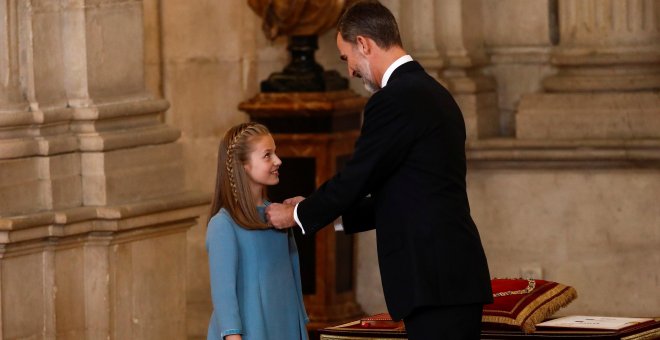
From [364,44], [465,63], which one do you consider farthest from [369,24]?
[465,63]

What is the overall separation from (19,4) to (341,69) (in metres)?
2.77

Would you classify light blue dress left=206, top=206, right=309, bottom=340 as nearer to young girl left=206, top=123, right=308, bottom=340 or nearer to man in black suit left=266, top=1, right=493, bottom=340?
young girl left=206, top=123, right=308, bottom=340

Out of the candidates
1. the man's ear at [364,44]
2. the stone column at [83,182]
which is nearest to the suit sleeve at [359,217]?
the man's ear at [364,44]

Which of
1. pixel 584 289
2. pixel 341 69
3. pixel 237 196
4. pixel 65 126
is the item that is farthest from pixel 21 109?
pixel 584 289

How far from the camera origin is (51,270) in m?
7.27

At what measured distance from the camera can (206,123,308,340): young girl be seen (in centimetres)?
564

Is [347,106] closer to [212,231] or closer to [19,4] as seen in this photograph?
[19,4]

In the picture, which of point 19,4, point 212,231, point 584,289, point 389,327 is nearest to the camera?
point 212,231

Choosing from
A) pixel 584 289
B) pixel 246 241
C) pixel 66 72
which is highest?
pixel 66 72

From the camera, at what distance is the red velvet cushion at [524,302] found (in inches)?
249

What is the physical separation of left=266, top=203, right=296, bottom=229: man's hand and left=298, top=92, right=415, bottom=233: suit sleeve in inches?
6.7

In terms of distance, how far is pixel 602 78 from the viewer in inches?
363

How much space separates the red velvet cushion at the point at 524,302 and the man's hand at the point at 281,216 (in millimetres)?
1018

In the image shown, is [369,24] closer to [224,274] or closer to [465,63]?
[224,274]
